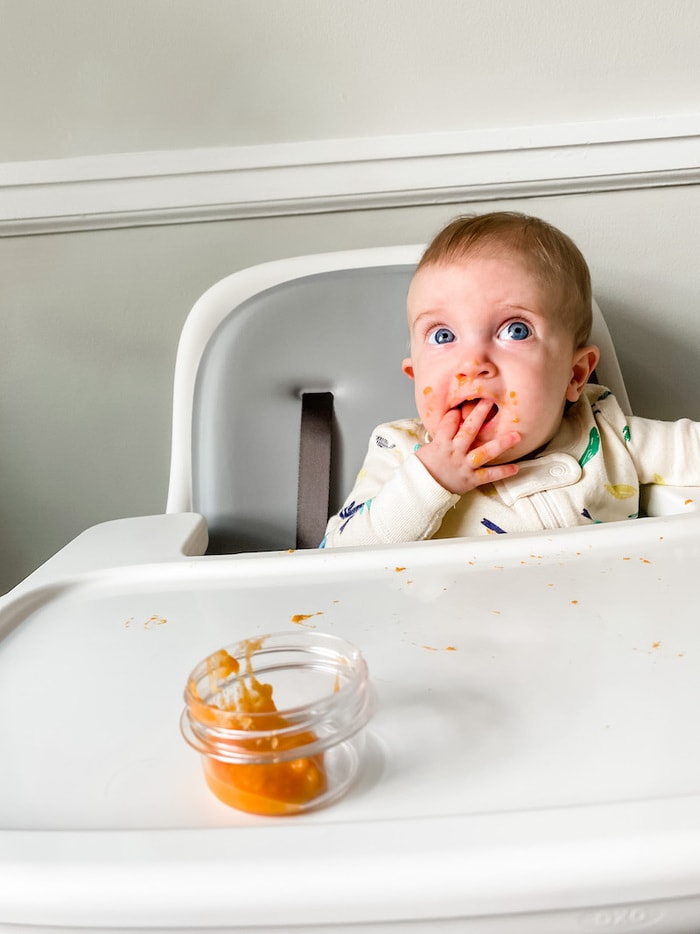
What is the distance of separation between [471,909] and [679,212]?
1.15 meters

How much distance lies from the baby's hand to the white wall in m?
0.50

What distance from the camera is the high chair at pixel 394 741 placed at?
34 cm

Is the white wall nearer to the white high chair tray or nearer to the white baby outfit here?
the white baby outfit

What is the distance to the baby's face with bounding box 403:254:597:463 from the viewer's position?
2.93 ft

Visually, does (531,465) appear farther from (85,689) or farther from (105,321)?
(105,321)

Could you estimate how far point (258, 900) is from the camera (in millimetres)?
335

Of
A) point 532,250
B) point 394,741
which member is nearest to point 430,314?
point 532,250

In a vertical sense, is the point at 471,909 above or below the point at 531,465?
below

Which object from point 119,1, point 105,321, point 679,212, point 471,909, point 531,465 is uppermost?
point 119,1

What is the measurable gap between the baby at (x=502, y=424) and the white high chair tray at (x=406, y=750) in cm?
19

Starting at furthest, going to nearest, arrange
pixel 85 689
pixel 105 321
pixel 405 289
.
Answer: pixel 105 321 < pixel 405 289 < pixel 85 689

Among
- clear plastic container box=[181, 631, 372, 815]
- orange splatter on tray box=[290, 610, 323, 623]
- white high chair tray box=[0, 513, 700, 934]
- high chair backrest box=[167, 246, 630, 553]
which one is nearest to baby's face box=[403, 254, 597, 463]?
high chair backrest box=[167, 246, 630, 553]

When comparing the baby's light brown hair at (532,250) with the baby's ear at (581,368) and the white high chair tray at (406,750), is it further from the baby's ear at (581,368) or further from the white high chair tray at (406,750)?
the white high chair tray at (406,750)

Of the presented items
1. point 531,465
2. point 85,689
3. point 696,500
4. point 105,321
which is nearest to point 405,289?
point 531,465
